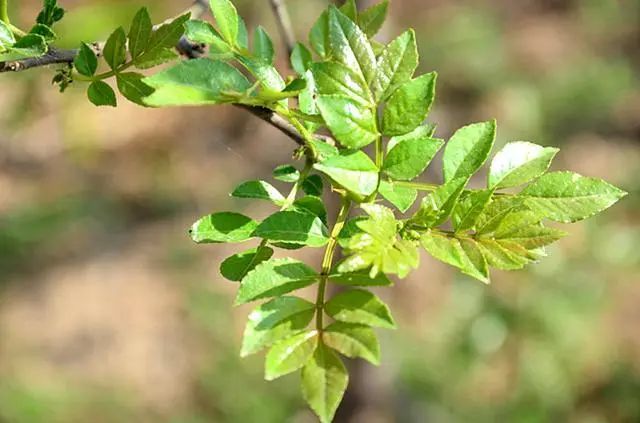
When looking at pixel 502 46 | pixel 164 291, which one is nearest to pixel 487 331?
pixel 164 291

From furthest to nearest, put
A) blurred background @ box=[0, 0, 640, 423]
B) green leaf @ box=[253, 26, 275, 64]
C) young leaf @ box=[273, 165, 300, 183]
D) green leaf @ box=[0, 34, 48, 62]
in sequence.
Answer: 1. blurred background @ box=[0, 0, 640, 423]
2. green leaf @ box=[253, 26, 275, 64]
3. young leaf @ box=[273, 165, 300, 183]
4. green leaf @ box=[0, 34, 48, 62]

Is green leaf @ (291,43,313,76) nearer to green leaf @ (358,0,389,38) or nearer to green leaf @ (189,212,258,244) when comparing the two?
green leaf @ (358,0,389,38)

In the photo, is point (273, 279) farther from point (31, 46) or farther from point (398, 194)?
point (31, 46)

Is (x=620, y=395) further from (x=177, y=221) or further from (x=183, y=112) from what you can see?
(x=183, y=112)

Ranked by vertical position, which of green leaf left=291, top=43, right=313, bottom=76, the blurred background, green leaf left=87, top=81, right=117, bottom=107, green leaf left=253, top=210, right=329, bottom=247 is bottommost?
the blurred background

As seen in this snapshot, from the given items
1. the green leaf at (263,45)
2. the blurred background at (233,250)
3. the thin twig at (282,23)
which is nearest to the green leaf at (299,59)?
the green leaf at (263,45)

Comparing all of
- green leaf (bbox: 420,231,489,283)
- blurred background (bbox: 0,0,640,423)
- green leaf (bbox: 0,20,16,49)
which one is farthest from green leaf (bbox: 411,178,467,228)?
blurred background (bbox: 0,0,640,423)
